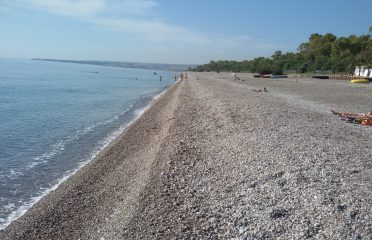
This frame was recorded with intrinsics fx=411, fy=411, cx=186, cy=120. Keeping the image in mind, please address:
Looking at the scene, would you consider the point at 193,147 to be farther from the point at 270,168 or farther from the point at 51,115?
the point at 51,115

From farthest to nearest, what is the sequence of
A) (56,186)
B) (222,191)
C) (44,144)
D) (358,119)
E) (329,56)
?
(329,56) < (358,119) < (44,144) < (56,186) < (222,191)

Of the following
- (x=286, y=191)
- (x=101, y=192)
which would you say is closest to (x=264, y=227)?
(x=286, y=191)

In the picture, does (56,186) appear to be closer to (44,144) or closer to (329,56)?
(44,144)

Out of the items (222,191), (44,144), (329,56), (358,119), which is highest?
(329,56)

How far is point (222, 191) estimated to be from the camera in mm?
10305

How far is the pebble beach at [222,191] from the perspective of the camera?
8344 millimetres

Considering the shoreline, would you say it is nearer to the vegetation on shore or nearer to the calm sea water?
the calm sea water

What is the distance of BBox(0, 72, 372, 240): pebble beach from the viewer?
8344 mm

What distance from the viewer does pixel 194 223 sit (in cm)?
870

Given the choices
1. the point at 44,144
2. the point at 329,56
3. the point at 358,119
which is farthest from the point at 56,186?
the point at 329,56

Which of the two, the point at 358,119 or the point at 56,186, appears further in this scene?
the point at 358,119

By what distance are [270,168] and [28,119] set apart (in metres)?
22.7

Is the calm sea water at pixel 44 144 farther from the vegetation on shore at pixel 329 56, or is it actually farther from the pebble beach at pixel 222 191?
the vegetation on shore at pixel 329 56

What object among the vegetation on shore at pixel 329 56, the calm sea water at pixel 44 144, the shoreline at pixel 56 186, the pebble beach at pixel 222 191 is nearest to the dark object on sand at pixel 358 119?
the pebble beach at pixel 222 191
